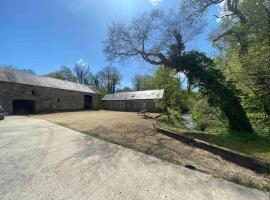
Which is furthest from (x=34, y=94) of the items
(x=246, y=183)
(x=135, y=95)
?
(x=246, y=183)

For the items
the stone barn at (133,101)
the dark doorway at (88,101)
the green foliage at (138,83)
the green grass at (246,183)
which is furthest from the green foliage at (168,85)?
the green foliage at (138,83)

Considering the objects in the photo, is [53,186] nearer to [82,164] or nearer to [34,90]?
[82,164]

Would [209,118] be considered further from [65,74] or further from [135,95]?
[65,74]

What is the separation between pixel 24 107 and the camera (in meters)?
24.6

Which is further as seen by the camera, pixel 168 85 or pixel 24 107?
pixel 24 107

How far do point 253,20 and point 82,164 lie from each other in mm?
8770

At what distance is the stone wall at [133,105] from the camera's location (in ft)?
103

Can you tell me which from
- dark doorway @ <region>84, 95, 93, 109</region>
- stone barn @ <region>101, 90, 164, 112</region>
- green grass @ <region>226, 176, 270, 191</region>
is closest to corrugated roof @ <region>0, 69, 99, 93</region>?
dark doorway @ <region>84, 95, 93, 109</region>

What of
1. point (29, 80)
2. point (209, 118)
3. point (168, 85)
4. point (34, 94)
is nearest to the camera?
point (209, 118)

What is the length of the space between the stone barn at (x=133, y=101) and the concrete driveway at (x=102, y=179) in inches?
997

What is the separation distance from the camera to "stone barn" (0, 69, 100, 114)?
2164 centimetres

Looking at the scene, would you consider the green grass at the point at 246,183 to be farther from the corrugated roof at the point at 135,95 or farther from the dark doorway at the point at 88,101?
the dark doorway at the point at 88,101

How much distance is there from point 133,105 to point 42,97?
15.5m

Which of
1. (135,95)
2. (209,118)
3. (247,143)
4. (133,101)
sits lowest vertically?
(247,143)
